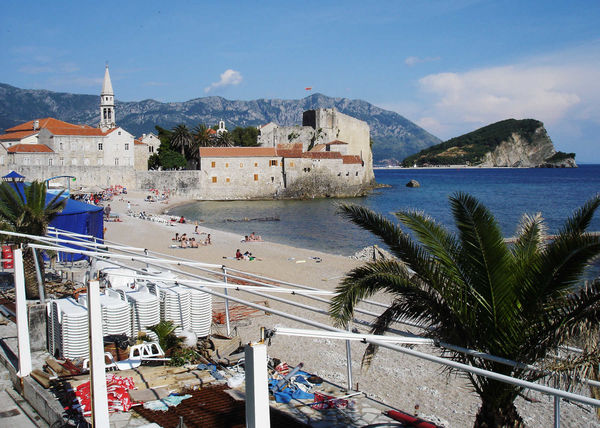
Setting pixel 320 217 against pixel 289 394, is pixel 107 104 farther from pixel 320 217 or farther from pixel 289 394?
pixel 289 394

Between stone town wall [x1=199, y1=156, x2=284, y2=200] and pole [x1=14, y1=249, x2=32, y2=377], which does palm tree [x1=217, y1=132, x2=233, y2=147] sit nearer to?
stone town wall [x1=199, y1=156, x2=284, y2=200]

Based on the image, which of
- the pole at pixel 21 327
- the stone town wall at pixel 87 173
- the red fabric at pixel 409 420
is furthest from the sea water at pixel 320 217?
the pole at pixel 21 327

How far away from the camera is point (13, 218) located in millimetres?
12180

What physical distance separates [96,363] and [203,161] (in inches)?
2130

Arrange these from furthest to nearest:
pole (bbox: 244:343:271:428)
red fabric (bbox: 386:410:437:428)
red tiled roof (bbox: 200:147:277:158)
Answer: red tiled roof (bbox: 200:147:277:158) < red fabric (bbox: 386:410:437:428) < pole (bbox: 244:343:271:428)

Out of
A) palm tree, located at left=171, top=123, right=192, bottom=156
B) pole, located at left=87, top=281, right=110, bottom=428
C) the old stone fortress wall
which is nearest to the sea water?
the old stone fortress wall

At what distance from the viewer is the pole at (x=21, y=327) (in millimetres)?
6812

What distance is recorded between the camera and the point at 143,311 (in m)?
8.57

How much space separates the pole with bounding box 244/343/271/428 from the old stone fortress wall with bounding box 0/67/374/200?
52329 millimetres

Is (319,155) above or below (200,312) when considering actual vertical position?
above

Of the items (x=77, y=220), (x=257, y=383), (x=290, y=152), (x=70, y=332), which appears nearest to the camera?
(x=257, y=383)

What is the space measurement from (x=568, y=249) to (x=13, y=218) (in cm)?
1198

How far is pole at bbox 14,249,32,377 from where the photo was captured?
22.4 feet

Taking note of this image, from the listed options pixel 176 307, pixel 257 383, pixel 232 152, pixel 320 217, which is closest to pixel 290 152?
pixel 232 152
